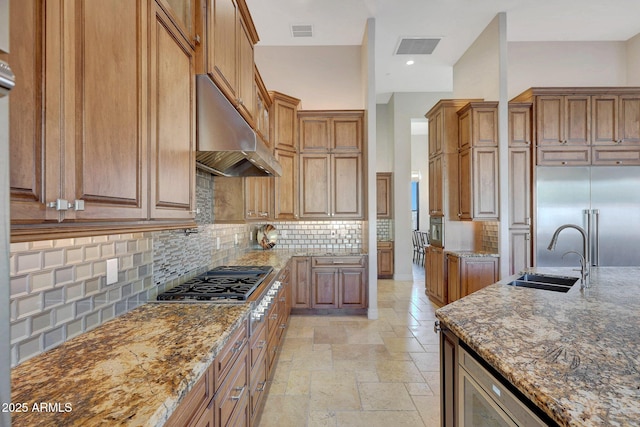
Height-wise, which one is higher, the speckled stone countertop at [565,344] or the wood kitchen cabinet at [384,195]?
the wood kitchen cabinet at [384,195]

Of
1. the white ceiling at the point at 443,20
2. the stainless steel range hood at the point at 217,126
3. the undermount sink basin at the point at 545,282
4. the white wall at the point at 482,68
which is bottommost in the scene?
the undermount sink basin at the point at 545,282

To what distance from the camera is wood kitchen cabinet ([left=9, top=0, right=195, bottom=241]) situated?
0.70m

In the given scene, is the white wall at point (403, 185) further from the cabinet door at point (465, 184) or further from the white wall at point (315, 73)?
the cabinet door at point (465, 184)

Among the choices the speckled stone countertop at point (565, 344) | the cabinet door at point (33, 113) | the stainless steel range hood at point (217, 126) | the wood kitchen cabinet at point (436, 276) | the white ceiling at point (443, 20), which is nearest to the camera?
the cabinet door at point (33, 113)

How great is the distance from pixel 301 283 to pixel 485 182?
2.95m

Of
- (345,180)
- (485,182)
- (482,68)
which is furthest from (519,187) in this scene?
(345,180)

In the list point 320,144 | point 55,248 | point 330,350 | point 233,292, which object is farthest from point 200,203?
A: point 320,144

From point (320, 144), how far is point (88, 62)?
3602mm

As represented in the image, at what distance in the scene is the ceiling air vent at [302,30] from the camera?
14.0ft

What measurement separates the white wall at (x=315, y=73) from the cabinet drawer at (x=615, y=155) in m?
3.38

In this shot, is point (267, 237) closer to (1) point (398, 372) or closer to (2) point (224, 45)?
(1) point (398, 372)

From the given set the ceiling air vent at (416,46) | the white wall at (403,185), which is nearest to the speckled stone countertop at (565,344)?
the ceiling air vent at (416,46)

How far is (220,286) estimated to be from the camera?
2.05 meters

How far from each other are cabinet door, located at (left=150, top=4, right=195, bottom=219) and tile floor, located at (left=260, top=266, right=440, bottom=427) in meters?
1.70
